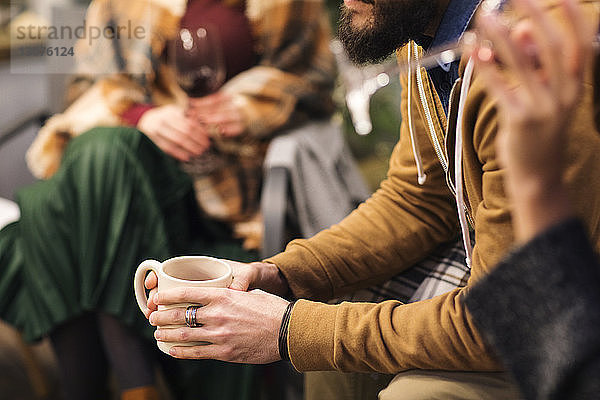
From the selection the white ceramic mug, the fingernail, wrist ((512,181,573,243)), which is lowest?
the white ceramic mug

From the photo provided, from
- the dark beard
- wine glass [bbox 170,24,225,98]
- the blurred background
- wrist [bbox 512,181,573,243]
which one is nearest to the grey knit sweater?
wrist [bbox 512,181,573,243]

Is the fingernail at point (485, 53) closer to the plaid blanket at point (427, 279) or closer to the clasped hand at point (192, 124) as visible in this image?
the plaid blanket at point (427, 279)

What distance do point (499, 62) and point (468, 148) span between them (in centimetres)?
11

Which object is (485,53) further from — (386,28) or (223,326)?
(223,326)

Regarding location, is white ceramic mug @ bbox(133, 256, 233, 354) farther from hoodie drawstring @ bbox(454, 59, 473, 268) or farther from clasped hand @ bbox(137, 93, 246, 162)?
clasped hand @ bbox(137, 93, 246, 162)

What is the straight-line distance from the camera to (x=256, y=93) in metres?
1.66

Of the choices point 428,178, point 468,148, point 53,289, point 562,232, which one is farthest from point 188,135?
point 562,232

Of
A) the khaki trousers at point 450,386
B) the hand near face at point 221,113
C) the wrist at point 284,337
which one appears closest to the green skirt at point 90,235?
the hand near face at point 221,113

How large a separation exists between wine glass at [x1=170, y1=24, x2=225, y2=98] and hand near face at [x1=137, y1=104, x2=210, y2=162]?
0.40ft

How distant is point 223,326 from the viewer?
78cm

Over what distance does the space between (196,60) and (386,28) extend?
0.66 metres

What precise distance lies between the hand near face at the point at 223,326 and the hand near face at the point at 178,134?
31.7 inches

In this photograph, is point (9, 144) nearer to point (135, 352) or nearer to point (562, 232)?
point (135, 352)

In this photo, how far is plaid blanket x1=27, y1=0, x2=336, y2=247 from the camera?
5.43 feet
